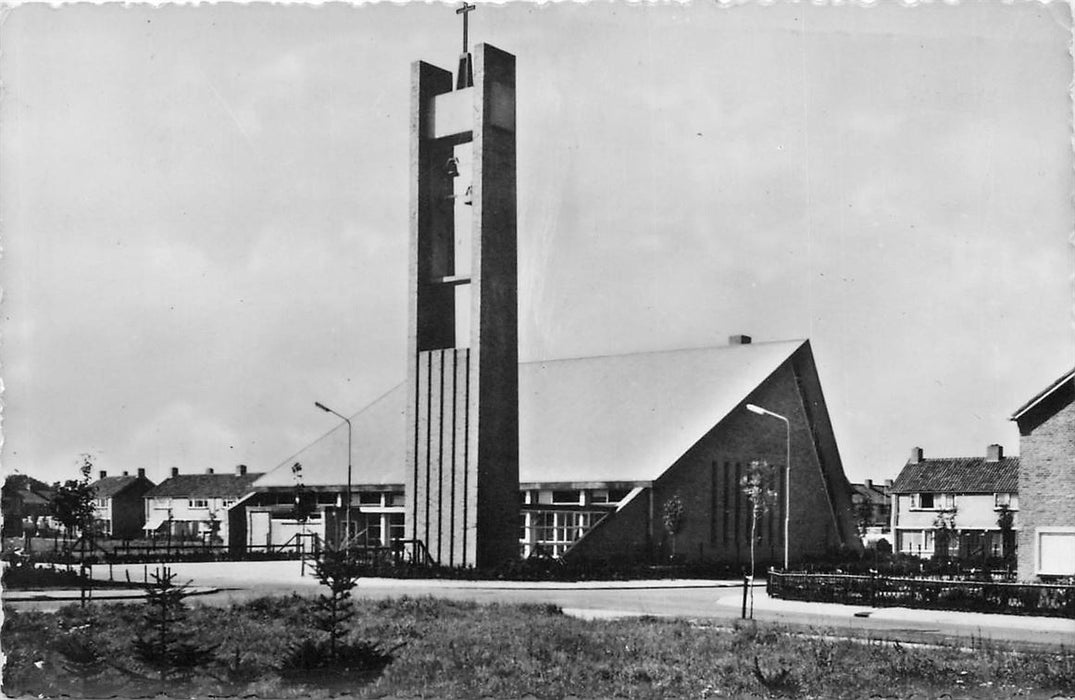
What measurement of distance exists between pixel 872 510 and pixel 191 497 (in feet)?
179

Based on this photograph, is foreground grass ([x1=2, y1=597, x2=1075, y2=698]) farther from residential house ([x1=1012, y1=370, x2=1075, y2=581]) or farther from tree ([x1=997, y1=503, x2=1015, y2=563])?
tree ([x1=997, y1=503, x2=1015, y2=563])

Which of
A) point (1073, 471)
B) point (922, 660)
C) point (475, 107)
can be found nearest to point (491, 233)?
point (475, 107)

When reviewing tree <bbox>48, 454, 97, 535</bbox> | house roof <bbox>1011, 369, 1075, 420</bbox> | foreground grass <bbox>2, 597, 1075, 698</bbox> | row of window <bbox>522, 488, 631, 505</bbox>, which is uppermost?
house roof <bbox>1011, 369, 1075, 420</bbox>

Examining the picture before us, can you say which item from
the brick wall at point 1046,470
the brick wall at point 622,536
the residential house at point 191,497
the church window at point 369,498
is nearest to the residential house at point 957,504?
the brick wall at point 622,536

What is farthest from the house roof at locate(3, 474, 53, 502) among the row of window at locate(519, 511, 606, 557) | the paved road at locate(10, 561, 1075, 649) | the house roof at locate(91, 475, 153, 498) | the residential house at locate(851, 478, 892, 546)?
the house roof at locate(91, 475, 153, 498)

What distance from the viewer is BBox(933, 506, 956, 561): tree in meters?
66.3

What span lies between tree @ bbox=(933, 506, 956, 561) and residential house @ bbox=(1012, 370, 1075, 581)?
33.4 m

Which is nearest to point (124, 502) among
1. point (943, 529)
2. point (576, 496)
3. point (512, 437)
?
point (576, 496)

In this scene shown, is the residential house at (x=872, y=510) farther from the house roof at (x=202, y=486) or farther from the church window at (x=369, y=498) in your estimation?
the house roof at (x=202, y=486)

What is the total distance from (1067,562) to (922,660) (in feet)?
54.7

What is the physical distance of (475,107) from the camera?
36312 mm

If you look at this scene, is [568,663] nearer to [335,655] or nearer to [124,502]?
[335,655]

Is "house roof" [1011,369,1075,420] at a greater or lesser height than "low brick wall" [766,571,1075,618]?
greater

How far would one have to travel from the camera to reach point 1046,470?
1268 inches
